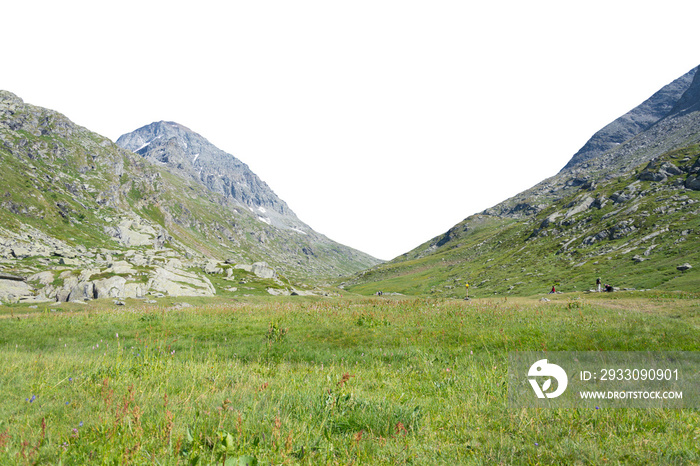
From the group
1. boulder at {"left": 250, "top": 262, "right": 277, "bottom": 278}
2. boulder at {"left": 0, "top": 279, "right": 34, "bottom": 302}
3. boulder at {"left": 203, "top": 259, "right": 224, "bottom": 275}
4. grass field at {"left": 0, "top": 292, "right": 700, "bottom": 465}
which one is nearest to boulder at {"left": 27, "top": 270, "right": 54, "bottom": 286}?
boulder at {"left": 0, "top": 279, "right": 34, "bottom": 302}

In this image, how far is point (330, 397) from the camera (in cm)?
571

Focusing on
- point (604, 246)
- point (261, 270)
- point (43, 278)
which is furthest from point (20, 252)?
point (604, 246)

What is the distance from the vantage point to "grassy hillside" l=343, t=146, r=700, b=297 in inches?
2763

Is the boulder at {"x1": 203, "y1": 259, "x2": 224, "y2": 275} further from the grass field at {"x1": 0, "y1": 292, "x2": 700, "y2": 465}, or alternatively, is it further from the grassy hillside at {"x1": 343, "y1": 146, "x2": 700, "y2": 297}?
the grass field at {"x1": 0, "y1": 292, "x2": 700, "y2": 465}

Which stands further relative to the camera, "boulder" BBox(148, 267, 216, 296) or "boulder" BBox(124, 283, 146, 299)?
"boulder" BBox(148, 267, 216, 296)

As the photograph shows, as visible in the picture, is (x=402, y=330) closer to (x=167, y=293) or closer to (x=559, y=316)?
(x=559, y=316)

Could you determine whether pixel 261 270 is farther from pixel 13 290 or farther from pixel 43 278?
pixel 13 290

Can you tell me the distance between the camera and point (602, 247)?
96812 millimetres

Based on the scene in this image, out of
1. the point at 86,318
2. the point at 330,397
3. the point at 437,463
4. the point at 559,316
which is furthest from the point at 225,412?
the point at 86,318

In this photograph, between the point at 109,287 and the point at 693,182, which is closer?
the point at 109,287
